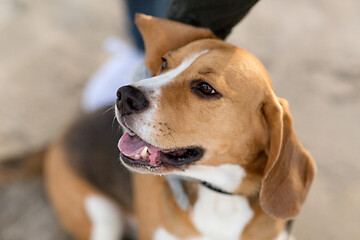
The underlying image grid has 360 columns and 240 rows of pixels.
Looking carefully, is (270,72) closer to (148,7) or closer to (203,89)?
(148,7)

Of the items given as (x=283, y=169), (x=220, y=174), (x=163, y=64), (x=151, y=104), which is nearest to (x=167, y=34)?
(x=163, y=64)

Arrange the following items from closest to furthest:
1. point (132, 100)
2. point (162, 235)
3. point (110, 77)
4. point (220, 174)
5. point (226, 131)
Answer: point (132, 100)
point (226, 131)
point (220, 174)
point (162, 235)
point (110, 77)

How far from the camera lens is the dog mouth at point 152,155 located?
79.3 inches

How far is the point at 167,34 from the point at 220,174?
2.59 ft

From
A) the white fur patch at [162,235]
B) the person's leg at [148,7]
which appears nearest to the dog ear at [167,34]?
the white fur patch at [162,235]

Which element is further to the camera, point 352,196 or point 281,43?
point 281,43

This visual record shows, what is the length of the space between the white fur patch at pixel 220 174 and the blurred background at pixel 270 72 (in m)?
1.40

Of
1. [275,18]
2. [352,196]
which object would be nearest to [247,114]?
[352,196]

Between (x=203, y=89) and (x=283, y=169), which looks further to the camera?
(x=283, y=169)

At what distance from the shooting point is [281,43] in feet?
16.0

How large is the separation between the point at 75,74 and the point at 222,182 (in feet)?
9.10

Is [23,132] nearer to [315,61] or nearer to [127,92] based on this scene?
[127,92]

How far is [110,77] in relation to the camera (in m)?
4.05

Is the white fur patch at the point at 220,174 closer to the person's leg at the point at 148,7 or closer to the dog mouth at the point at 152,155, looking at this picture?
the dog mouth at the point at 152,155
